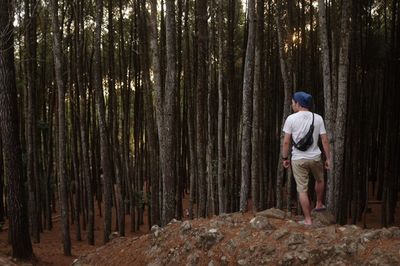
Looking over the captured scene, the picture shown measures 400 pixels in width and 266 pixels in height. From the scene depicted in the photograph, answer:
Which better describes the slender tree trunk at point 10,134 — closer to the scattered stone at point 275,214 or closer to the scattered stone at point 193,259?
the scattered stone at point 193,259

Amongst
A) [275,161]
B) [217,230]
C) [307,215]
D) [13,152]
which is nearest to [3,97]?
[13,152]

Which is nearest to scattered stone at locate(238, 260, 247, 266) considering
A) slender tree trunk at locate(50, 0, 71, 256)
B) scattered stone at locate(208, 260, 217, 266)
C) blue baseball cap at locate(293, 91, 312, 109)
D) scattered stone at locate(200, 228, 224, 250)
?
scattered stone at locate(208, 260, 217, 266)

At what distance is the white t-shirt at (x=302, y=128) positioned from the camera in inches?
179

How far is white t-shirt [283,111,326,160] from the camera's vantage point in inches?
179

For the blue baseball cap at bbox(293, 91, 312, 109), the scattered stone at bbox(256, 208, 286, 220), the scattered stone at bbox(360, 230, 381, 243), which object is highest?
the blue baseball cap at bbox(293, 91, 312, 109)

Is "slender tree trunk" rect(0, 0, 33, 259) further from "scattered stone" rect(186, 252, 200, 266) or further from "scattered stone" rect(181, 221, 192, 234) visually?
"scattered stone" rect(186, 252, 200, 266)

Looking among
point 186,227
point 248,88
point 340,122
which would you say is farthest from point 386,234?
point 248,88

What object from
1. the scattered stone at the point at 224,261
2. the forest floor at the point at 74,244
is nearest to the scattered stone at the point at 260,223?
the forest floor at the point at 74,244

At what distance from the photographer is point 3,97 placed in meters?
7.18

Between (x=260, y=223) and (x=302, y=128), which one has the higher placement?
(x=302, y=128)

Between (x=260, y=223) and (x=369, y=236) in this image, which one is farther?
(x=260, y=223)

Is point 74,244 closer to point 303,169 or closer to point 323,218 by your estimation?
point 323,218

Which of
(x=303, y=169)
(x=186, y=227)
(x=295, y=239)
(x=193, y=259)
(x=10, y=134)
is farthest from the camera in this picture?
(x=10, y=134)

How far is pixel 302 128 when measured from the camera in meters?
4.54
